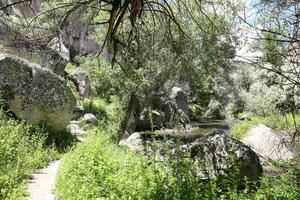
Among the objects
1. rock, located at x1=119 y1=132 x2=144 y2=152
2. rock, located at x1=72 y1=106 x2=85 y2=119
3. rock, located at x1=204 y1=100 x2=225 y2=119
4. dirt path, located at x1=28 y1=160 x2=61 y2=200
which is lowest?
dirt path, located at x1=28 y1=160 x2=61 y2=200

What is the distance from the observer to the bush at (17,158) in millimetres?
7523

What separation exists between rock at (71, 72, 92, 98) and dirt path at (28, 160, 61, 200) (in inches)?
655

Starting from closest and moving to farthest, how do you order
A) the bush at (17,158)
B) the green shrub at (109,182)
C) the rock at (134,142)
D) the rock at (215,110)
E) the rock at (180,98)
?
1. the green shrub at (109,182)
2. the bush at (17,158)
3. the rock at (134,142)
4. the rock at (180,98)
5. the rock at (215,110)

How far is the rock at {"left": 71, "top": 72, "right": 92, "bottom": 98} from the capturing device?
27.2 m

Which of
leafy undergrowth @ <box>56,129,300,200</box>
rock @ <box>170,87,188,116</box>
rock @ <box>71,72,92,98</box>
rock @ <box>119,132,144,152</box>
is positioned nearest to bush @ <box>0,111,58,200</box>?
leafy undergrowth @ <box>56,129,300,200</box>

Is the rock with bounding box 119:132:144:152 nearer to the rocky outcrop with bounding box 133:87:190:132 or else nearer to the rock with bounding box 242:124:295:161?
the rocky outcrop with bounding box 133:87:190:132

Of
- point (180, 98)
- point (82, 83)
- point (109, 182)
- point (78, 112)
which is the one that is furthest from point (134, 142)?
point (180, 98)

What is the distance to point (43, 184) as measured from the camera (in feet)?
29.3


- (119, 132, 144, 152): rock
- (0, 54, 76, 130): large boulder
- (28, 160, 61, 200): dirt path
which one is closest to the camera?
(28, 160, 61, 200): dirt path

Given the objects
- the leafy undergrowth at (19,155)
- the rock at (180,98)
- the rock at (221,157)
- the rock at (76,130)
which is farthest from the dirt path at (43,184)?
the rock at (180,98)

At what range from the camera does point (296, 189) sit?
5.73 m

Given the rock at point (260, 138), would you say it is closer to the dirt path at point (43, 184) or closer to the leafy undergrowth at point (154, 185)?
the dirt path at point (43, 184)

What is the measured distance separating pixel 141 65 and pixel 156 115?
34.9ft

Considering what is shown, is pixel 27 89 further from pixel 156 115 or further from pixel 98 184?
pixel 156 115
